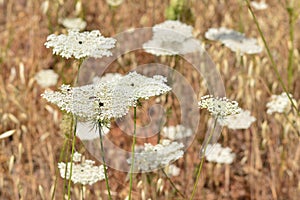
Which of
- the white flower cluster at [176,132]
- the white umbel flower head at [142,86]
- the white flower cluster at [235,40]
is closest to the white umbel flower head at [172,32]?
the white flower cluster at [235,40]

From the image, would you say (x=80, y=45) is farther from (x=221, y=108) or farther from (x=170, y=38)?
(x=170, y=38)

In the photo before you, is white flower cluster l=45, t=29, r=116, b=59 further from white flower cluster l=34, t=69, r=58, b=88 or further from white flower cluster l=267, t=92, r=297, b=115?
white flower cluster l=34, t=69, r=58, b=88

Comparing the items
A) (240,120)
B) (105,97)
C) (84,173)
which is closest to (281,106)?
(240,120)

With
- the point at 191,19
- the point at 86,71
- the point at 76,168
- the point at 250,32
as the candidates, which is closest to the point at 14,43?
the point at 86,71

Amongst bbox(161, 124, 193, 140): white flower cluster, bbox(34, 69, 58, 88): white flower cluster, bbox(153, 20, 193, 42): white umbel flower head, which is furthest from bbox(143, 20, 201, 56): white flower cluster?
bbox(34, 69, 58, 88): white flower cluster

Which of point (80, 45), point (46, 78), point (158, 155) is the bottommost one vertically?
point (158, 155)

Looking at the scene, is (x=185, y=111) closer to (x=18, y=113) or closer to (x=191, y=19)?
(x=191, y=19)
